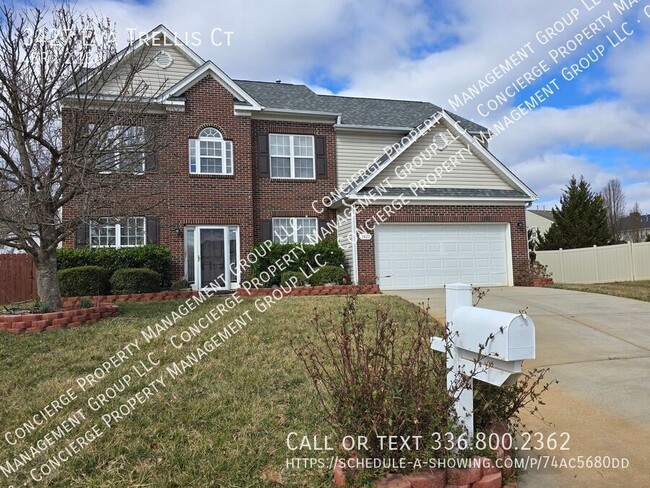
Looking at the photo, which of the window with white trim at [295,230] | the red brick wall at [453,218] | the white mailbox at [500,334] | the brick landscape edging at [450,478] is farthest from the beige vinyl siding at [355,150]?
the brick landscape edging at [450,478]

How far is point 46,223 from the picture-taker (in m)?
7.89

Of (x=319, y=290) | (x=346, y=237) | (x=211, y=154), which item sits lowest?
(x=319, y=290)

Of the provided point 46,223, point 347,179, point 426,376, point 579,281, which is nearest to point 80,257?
point 46,223

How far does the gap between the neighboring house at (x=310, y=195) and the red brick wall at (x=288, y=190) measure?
0.03 metres

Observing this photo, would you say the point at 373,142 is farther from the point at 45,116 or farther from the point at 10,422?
the point at 10,422

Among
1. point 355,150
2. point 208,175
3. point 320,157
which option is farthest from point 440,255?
point 208,175

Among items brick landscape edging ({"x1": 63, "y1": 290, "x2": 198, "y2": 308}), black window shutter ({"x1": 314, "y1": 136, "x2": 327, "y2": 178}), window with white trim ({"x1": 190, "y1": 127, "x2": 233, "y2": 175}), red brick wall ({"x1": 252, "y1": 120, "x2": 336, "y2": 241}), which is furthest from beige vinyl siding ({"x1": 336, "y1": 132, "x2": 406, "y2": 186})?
brick landscape edging ({"x1": 63, "y1": 290, "x2": 198, "y2": 308})

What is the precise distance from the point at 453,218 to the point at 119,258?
10.1m

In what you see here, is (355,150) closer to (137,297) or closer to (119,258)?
(119,258)

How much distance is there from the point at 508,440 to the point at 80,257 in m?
12.5

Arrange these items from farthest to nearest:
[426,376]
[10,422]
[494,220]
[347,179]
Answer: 1. [347,179]
2. [494,220]
3. [10,422]
4. [426,376]

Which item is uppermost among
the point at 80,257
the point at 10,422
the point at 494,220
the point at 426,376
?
the point at 494,220

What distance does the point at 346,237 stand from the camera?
14906mm

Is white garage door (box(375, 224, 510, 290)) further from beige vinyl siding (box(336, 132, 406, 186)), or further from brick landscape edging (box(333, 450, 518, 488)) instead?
brick landscape edging (box(333, 450, 518, 488))
